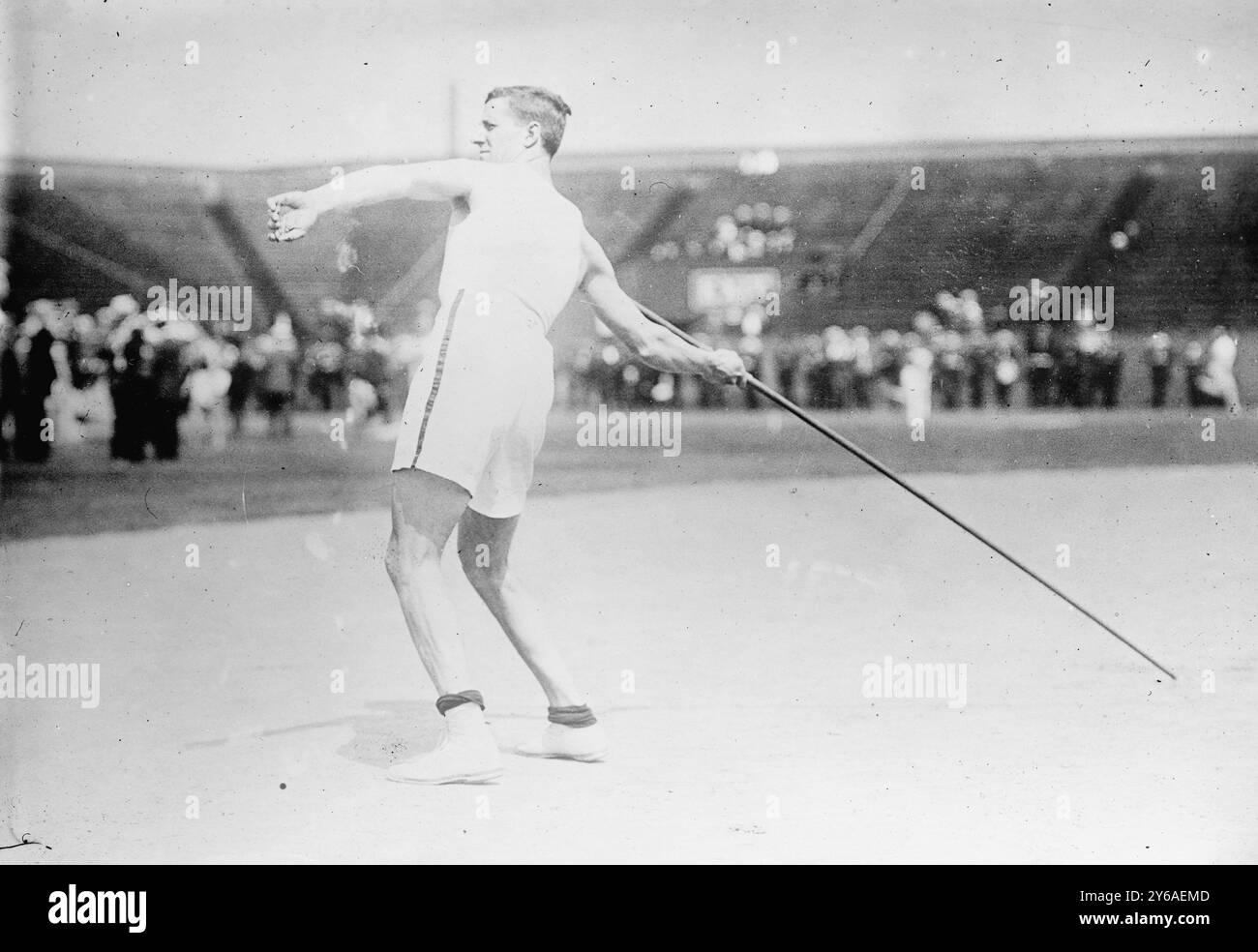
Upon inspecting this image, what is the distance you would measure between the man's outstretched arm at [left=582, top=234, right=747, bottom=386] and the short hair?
374mm

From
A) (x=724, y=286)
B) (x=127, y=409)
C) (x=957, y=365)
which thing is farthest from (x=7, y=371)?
→ (x=957, y=365)

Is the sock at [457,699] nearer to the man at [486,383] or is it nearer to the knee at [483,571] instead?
the man at [486,383]

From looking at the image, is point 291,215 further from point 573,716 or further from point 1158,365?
point 1158,365

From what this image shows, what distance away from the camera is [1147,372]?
28.9ft

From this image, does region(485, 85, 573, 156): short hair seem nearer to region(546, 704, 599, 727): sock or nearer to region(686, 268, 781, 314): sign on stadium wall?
region(686, 268, 781, 314): sign on stadium wall

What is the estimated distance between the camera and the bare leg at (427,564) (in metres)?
5.02

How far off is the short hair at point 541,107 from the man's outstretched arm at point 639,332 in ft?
1.23

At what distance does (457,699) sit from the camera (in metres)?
5.07

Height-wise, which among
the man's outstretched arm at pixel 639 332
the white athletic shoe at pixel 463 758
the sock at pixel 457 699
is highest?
the man's outstretched arm at pixel 639 332

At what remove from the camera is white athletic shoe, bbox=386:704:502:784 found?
16.6 feet

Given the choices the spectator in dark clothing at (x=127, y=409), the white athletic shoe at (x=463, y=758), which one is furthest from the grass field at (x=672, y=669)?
the spectator in dark clothing at (x=127, y=409)

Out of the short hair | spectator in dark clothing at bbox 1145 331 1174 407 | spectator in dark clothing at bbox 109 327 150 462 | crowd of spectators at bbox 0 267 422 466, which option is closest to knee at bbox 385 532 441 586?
crowd of spectators at bbox 0 267 422 466

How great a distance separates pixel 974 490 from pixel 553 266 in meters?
2.49

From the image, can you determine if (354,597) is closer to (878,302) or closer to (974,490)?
(974,490)
